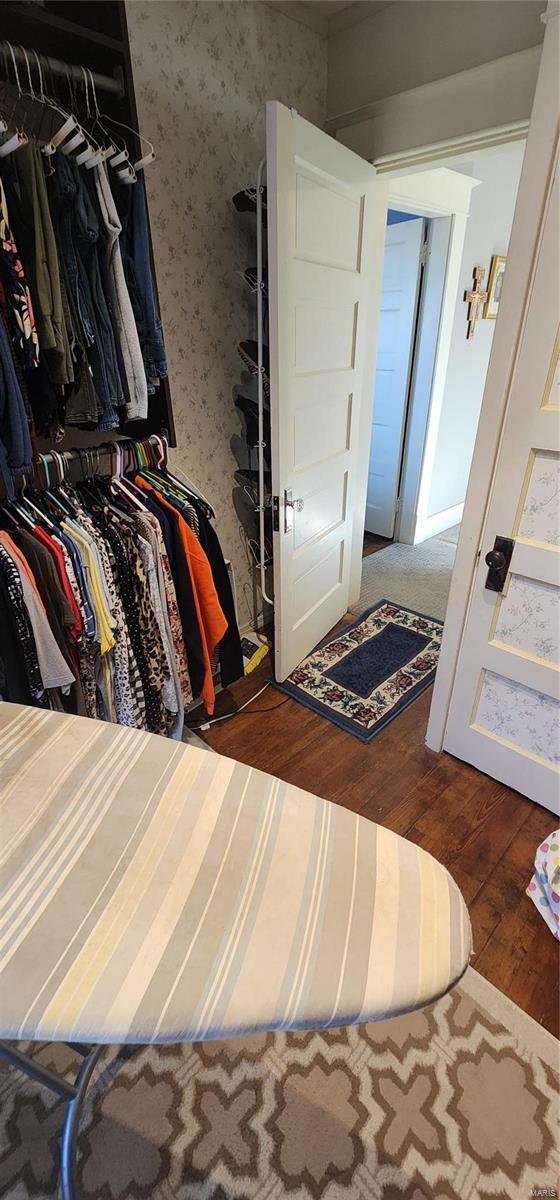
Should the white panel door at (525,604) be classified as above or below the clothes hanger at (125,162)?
below

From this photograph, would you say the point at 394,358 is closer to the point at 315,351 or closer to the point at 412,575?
the point at 412,575

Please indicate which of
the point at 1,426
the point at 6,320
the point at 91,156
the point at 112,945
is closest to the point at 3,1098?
the point at 112,945

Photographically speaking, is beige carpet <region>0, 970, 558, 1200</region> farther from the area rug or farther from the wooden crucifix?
the wooden crucifix

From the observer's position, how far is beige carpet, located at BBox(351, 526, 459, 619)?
311 cm

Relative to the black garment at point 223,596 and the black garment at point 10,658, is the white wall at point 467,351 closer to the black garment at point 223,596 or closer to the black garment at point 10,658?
the black garment at point 223,596

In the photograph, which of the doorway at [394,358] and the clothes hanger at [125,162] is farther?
the doorway at [394,358]

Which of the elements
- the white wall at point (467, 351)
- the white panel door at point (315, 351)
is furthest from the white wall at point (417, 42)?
the white wall at point (467, 351)

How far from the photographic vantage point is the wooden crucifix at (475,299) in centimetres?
332

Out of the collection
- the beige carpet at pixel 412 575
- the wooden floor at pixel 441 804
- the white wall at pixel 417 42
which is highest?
the white wall at pixel 417 42

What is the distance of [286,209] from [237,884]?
1849 millimetres

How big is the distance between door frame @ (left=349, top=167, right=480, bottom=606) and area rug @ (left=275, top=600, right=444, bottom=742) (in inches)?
13.1

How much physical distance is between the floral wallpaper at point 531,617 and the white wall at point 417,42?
5.39ft

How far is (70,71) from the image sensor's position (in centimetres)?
121

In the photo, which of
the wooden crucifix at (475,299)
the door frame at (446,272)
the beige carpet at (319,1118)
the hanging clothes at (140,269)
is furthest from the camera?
the wooden crucifix at (475,299)
